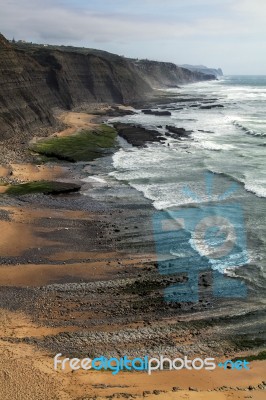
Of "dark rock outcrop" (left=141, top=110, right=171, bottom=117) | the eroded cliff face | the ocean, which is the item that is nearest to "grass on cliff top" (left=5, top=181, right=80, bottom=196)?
the ocean

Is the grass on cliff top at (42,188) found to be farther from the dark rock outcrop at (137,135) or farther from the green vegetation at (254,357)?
the green vegetation at (254,357)

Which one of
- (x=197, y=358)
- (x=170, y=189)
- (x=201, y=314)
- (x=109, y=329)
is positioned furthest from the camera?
(x=170, y=189)

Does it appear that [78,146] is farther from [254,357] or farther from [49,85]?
[254,357]

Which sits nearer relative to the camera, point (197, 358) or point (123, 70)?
point (197, 358)

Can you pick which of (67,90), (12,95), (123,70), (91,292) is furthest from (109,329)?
(123,70)

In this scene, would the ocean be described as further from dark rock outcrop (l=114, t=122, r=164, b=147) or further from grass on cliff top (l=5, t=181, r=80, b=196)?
grass on cliff top (l=5, t=181, r=80, b=196)

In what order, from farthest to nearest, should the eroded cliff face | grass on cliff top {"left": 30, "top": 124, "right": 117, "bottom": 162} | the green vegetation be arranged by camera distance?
the eroded cliff face, grass on cliff top {"left": 30, "top": 124, "right": 117, "bottom": 162}, the green vegetation

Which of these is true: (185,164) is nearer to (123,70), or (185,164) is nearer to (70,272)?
(70,272)
